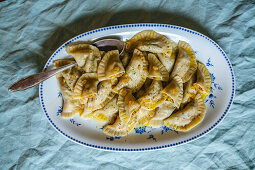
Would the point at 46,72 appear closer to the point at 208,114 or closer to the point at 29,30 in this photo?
the point at 29,30

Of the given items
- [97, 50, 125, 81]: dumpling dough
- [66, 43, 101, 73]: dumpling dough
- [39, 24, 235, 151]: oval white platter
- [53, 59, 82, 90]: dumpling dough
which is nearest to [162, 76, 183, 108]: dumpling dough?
[39, 24, 235, 151]: oval white platter

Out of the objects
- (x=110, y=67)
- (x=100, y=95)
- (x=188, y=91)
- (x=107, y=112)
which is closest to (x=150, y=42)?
(x=110, y=67)

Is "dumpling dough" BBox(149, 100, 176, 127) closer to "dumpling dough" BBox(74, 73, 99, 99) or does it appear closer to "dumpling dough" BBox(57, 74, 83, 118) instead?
"dumpling dough" BBox(74, 73, 99, 99)

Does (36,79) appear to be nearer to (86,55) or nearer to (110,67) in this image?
(86,55)

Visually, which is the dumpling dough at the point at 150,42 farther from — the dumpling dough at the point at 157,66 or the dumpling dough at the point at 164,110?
the dumpling dough at the point at 164,110

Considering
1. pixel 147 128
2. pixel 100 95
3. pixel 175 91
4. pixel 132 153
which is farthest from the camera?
pixel 132 153

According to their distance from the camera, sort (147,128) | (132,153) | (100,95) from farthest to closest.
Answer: (132,153) → (147,128) → (100,95)

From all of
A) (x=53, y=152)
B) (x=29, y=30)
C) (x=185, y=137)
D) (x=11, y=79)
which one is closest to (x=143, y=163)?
(x=185, y=137)
